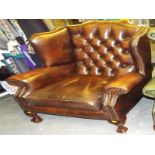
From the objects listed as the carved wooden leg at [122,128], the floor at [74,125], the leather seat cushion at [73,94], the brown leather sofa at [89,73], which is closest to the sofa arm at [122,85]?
the brown leather sofa at [89,73]

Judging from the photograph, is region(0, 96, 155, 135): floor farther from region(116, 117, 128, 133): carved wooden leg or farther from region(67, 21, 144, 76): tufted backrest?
region(67, 21, 144, 76): tufted backrest

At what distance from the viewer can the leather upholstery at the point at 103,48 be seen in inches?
93.5

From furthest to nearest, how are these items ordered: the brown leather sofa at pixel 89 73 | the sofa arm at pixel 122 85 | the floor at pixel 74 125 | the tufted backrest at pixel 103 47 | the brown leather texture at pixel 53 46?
the brown leather texture at pixel 53 46, the tufted backrest at pixel 103 47, the floor at pixel 74 125, the brown leather sofa at pixel 89 73, the sofa arm at pixel 122 85

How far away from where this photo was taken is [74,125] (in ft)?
7.96

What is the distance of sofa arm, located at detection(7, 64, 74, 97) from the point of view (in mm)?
2428

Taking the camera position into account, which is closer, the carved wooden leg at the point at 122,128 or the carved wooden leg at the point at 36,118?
the carved wooden leg at the point at 122,128

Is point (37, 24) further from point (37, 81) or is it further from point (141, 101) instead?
point (141, 101)

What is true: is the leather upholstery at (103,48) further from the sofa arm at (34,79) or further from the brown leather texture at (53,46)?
the sofa arm at (34,79)

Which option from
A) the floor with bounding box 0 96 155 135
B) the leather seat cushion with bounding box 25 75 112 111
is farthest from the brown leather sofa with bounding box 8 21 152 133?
the floor with bounding box 0 96 155 135

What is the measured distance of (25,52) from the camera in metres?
3.25

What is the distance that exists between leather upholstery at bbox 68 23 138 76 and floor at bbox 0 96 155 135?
0.42 m

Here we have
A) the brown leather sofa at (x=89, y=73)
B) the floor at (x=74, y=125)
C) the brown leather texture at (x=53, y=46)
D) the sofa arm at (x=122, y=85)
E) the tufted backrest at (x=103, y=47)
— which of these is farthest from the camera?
the brown leather texture at (x=53, y=46)

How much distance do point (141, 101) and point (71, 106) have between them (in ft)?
2.71
